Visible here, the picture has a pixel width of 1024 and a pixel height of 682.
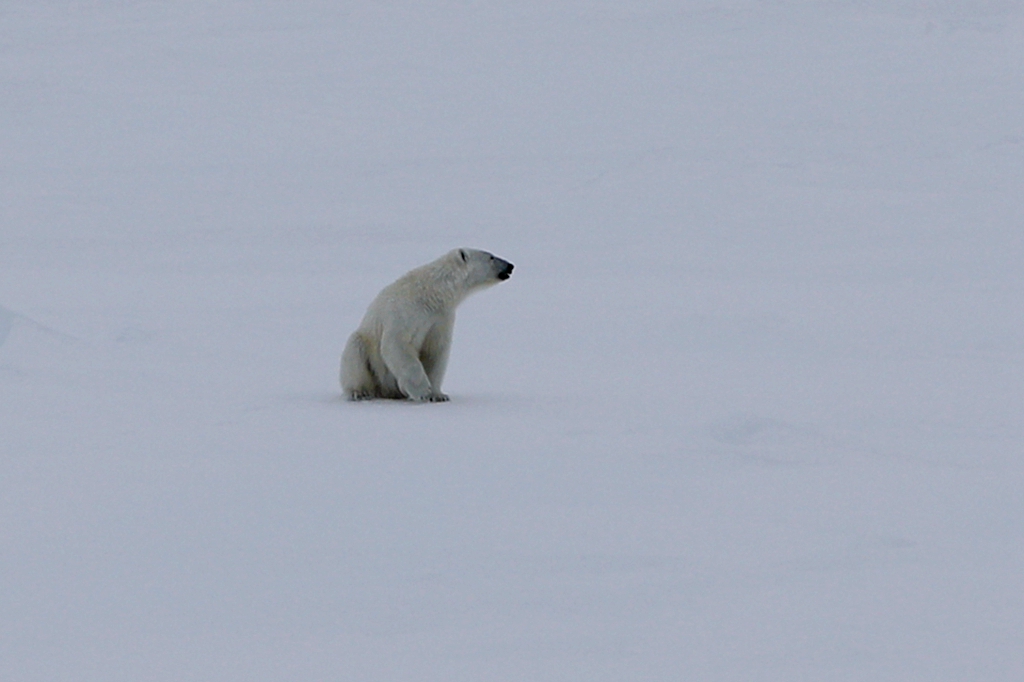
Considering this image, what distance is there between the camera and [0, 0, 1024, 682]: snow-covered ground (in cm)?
335

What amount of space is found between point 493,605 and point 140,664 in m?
0.82

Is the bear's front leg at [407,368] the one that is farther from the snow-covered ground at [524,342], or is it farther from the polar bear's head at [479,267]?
the polar bear's head at [479,267]

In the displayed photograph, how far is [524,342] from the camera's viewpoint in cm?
969

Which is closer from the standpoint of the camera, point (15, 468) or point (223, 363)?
point (15, 468)

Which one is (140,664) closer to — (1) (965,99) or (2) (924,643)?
(2) (924,643)

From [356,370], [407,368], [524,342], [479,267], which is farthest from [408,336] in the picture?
[524,342]

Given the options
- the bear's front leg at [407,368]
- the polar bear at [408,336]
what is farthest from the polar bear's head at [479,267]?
the bear's front leg at [407,368]

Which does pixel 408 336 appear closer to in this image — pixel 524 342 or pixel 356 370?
pixel 356 370

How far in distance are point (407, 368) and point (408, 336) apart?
0.17m

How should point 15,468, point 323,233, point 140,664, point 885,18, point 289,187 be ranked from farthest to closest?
1. point 885,18
2. point 289,187
3. point 323,233
4. point 15,468
5. point 140,664

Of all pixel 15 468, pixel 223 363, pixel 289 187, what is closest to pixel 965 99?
pixel 289 187

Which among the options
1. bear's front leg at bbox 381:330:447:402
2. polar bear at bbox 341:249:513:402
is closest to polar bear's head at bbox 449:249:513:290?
polar bear at bbox 341:249:513:402

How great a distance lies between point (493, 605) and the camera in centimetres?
340

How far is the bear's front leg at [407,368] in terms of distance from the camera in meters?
6.42
